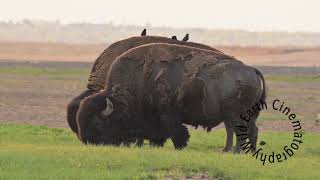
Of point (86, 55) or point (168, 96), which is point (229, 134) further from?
point (86, 55)

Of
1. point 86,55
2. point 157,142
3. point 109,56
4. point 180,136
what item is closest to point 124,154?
point 180,136

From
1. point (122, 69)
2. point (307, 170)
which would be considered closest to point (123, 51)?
point (122, 69)

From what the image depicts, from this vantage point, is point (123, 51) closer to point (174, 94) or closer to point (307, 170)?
point (174, 94)

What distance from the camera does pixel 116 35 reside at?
186875 mm

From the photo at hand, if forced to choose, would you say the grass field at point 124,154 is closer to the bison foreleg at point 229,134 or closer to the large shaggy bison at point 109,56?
the bison foreleg at point 229,134

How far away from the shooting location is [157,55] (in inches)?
786

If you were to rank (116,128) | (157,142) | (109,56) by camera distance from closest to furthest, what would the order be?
1. (116,128)
2. (157,142)
3. (109,56)

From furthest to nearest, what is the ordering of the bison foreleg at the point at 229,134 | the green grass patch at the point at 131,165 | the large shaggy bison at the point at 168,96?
the bison foreleg at the point at 229,134
the large shaggy bison at the point at 168,96
the green grass patch at the point at 131,165

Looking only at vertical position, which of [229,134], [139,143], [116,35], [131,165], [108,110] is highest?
[108,110]

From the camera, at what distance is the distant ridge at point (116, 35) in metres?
174

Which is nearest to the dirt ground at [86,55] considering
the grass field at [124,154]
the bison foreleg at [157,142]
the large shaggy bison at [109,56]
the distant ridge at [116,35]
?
the grass field at [124,154]

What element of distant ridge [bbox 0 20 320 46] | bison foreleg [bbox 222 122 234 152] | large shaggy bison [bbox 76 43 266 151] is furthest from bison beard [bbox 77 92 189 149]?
distant ridge [bbox 0 20 320 46]

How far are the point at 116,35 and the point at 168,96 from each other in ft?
551

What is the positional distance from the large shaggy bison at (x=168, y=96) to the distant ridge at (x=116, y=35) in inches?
5819
